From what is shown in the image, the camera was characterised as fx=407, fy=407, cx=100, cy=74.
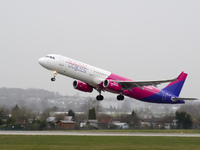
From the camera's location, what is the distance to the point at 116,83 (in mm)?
45844

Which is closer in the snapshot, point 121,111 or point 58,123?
point 58,123

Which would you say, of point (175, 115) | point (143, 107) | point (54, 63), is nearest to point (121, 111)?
point (143, 107)

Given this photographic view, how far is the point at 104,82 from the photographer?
148 feet

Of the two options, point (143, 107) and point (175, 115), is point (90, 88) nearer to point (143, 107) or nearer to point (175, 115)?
point (175, 115)

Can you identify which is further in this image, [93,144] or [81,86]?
[81,86]

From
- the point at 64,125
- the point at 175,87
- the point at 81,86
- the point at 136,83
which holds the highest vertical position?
the point at 175,87

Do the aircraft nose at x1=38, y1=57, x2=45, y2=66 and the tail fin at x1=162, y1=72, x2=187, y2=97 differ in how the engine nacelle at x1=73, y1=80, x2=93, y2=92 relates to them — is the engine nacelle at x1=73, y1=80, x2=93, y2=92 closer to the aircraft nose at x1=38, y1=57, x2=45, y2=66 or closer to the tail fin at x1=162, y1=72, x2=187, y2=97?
the aircraft nose at x1=38, y1=57, x2=45, y2=66

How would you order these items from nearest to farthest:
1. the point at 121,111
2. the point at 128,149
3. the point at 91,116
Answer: the point at 128,149 → the point at 91,116 → the point at 121,111

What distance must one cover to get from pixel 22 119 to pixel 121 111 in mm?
22533

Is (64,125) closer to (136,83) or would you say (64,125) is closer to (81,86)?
(81,86)

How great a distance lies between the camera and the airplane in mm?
42469

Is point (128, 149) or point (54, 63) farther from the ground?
point (54, 63)

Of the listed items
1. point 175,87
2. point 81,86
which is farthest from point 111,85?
point 175,87

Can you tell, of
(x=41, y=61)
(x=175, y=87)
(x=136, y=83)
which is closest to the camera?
(x=41, y=61)
